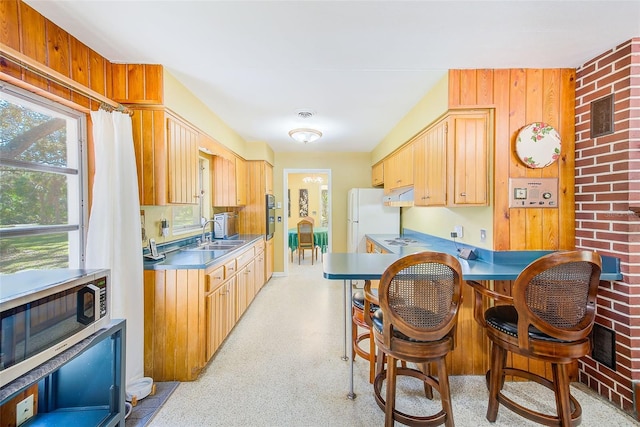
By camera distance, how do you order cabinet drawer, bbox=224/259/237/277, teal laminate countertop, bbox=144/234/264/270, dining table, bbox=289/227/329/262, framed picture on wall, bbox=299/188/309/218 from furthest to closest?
framed picture on wall, bbox=299/188/309/218 → dining table, bbox=289/227/329/262 → cabinet drawer, bbox=224/259/237/277 → teal laminate countertop, bbox=144/234/264/270

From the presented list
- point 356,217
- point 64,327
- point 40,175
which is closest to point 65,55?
point 40,175

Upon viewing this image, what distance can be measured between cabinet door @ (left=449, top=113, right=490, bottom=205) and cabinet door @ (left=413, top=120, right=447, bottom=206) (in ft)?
0.33

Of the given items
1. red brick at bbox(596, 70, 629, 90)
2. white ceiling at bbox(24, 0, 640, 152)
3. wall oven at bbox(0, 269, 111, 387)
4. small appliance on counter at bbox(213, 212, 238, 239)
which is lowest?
wall oven at bbox(0, 269, 111, 387)

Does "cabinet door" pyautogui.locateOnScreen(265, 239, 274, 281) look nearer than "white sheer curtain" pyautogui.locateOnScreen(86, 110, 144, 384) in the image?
No

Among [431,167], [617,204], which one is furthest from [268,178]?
[617,204]

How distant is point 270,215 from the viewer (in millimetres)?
4617

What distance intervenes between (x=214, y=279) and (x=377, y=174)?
3354 mm

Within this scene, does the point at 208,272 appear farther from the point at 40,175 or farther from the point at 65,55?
the point at 65,55

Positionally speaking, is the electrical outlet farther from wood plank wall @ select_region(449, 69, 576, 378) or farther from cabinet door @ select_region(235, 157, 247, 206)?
wood plank wall @ select_region(449, 69, 576, 378)

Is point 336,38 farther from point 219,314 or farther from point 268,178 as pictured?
point 268,178

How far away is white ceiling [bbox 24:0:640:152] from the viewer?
144cm

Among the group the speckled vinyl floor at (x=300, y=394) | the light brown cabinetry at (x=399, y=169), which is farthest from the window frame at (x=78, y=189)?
the light brown cabinetry at (x=399, y=169)

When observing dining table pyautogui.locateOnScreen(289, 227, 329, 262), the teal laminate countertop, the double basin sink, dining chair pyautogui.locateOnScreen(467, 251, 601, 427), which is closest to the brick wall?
dining chair pyautogui.locateOnScreen(467, 251, 601, 427)

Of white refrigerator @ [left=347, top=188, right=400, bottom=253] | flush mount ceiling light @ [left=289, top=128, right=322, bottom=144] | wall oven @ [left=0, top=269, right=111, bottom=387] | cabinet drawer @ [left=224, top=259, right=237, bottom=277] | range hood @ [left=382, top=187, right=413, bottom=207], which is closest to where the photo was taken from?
wall oven @ [left=0, top=269, right=111, bottom=387]
